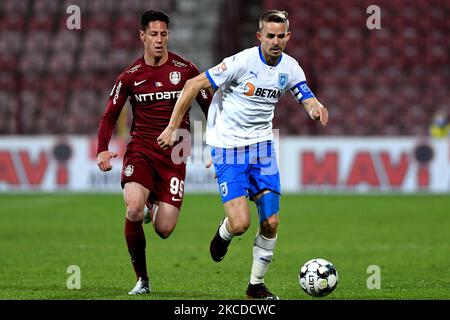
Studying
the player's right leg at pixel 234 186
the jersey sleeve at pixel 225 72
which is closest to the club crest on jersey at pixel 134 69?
the jersey sleeve at pixel 225 72

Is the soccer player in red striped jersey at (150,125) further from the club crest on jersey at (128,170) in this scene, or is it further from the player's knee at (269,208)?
the player's knee at (269,208)

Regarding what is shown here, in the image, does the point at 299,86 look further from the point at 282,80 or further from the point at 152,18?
the point at 152,18

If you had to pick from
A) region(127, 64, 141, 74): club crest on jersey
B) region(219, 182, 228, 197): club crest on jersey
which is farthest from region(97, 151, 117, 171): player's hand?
region(219, 182, 228, 197): club crest on jersey

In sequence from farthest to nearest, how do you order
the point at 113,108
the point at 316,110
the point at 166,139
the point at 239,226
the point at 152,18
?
the point at 113,108, the point at 152,18, the point at 239,226, the point at 316,110, the point at 166,139

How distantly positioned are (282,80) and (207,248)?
15.3ft

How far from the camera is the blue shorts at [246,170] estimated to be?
7469 mm

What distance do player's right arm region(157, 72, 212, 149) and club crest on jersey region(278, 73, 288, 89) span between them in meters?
0.56

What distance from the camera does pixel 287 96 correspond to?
2450 cm

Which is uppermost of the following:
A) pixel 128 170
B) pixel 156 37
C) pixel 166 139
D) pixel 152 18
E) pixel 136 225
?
pixel 152 18

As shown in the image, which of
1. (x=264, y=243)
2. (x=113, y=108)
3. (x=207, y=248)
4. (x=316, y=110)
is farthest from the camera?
(x=207, y=248)

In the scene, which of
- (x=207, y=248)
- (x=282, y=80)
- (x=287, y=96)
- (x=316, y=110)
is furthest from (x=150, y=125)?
(x=287, y=96)

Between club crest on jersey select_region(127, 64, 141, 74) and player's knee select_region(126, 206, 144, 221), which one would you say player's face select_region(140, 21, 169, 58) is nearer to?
club crest on jersey select_region(127, 64, 141, 74)

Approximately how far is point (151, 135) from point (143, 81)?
0.45m

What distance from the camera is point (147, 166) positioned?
8.01 meters
